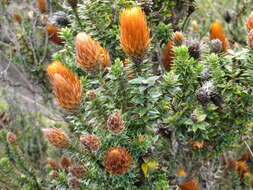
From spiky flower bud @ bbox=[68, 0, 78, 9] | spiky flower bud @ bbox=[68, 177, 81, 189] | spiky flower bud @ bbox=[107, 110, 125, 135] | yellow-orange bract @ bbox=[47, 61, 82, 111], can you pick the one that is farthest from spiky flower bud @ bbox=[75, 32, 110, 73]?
spiky flower bud @ bbox=[68, 0, 78, 9]

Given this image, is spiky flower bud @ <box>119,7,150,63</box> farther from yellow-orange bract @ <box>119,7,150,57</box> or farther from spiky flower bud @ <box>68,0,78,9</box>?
spiky flower bud @ <box>68,0,78,9</box>

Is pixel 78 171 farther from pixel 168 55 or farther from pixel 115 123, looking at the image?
pixel 168 55

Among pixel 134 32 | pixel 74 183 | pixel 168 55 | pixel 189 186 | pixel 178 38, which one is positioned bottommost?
pixel 189 186

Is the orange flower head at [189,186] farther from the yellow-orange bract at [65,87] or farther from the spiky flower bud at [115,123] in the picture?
the yellow-orange bract at [65,87]

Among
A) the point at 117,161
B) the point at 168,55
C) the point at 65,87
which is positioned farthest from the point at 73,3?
the point at 117,161

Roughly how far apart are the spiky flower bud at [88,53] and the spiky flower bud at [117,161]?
364 millimetres

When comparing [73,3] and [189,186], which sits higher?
[73,3]

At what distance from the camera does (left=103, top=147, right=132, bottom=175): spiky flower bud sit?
4.36 feet

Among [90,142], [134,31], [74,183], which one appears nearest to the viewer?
[134,31]

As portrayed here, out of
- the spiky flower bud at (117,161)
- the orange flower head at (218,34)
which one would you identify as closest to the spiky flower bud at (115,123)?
the spiky flower bud at (117,161)

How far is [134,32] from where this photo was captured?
128cm

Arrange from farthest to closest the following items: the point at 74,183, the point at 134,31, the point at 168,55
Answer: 1. the point at 168,55
2. the point at 74,183
3. the point at 134,31

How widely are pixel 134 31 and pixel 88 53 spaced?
0.23 meters

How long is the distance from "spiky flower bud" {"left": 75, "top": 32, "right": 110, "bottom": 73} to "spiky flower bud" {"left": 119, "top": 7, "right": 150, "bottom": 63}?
13 centimetres
